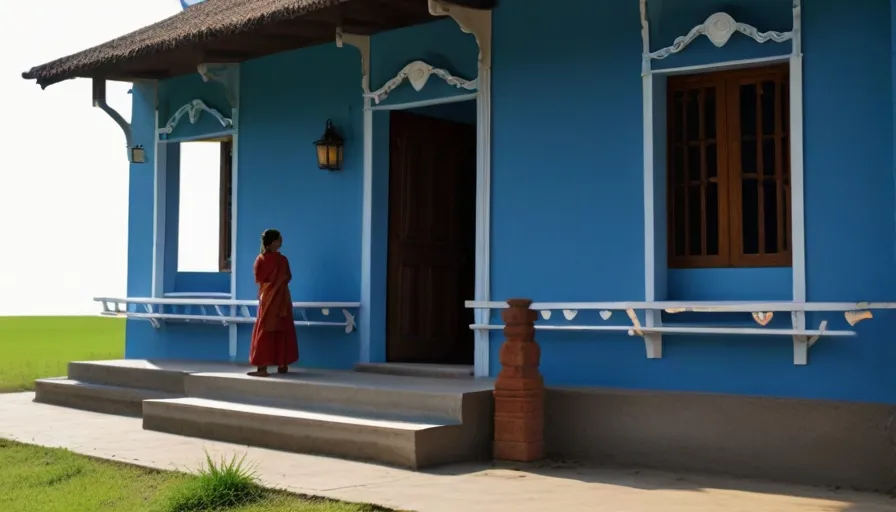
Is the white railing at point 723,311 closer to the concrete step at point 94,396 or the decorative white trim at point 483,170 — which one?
the decorative white trim at point 483,170

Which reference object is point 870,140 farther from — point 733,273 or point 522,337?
point 522,337

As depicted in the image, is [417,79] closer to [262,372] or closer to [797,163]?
[262,372]

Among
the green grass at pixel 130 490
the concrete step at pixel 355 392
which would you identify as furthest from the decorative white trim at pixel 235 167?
the green grass at pixel 130 490

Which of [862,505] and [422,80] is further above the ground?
[422,80]

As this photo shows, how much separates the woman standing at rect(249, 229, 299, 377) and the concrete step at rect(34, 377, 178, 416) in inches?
52.1

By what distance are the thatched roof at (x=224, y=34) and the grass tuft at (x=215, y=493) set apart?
4.03m

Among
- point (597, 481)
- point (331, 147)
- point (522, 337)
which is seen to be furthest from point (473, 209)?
point (597, 481)

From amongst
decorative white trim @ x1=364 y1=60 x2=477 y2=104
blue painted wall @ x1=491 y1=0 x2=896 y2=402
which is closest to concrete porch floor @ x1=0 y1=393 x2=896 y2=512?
blue painted wall @ x1=491 y1=0 x2=896 y2=402

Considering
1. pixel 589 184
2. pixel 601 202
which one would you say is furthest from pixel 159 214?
pixel 601 202

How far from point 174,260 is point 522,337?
6.02 meters

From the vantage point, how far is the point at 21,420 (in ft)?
33.4

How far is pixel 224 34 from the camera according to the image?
9984 mm

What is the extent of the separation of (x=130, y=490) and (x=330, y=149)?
4.40 m

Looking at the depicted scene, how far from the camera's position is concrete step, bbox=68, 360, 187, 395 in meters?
10.5
